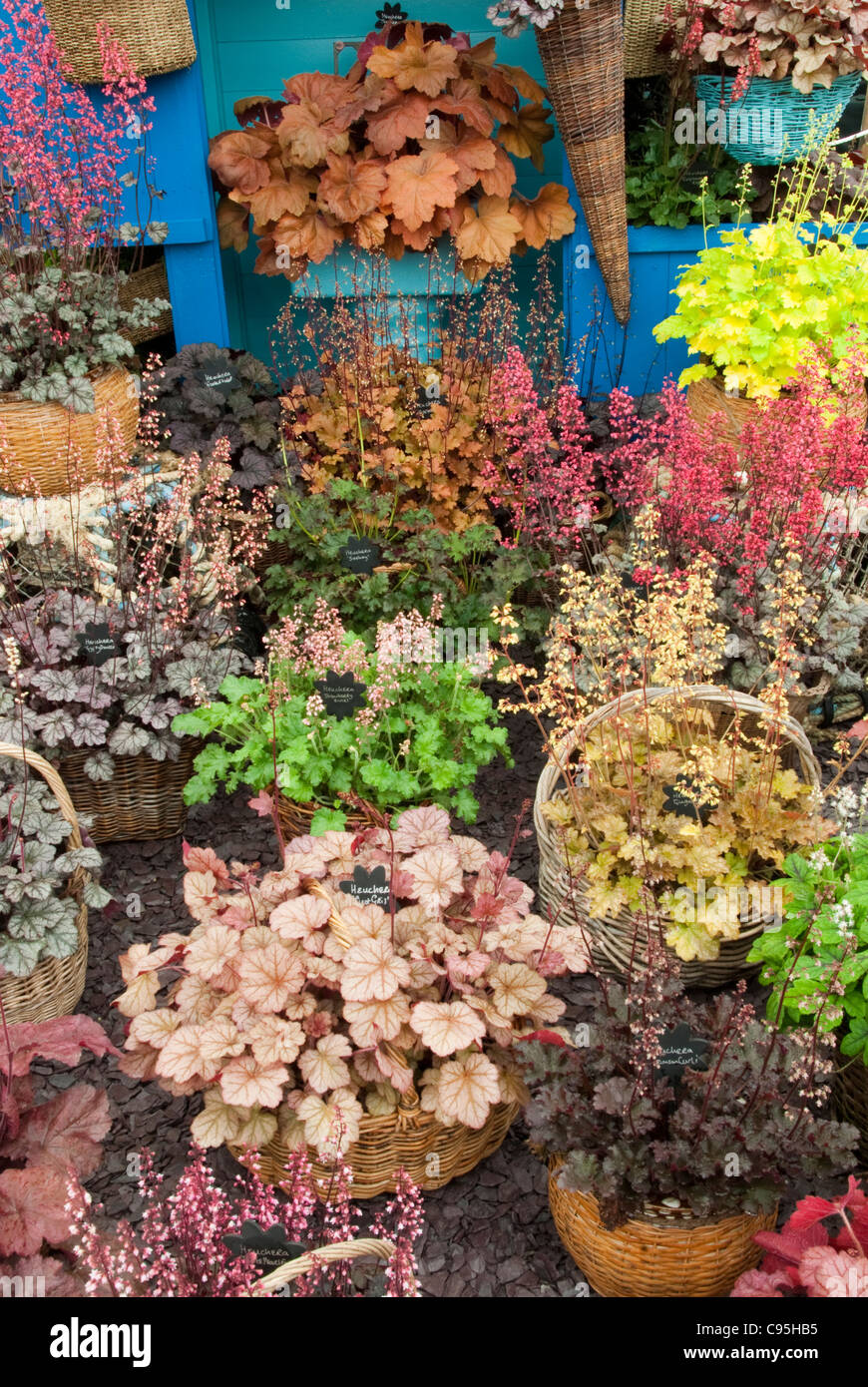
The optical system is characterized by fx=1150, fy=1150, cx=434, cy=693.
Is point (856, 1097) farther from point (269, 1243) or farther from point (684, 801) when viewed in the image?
point (269, 1243)

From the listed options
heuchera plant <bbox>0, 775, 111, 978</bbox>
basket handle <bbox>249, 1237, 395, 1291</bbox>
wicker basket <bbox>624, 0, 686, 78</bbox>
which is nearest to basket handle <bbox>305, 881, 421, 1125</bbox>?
basket handle <bbox>249, 1237, 395, 1291</bbox>

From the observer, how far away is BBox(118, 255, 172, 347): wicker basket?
464 centimetres

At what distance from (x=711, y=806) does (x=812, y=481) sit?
1.15 meters

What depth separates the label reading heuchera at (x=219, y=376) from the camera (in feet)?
13.9

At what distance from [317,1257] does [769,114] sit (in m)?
4.35

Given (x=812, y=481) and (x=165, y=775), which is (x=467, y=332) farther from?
(x=165, y=775)

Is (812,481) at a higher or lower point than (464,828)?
higher

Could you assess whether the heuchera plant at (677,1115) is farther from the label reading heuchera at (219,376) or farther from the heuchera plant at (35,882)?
the label reading heuchera at (219,376)

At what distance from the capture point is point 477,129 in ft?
14.4

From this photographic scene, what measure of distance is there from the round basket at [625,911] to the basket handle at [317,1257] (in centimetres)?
92

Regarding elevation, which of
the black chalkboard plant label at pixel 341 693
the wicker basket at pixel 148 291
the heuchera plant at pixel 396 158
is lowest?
the black chalkboard plant label at pixel 341 693

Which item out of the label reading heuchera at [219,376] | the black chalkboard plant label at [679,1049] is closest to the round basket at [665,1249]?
the black chalkboard plant label at [679,1049]

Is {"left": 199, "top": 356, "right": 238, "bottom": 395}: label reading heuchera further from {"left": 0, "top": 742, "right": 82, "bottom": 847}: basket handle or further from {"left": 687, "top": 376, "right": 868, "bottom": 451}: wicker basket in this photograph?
{"left": 0, "top": 742, "right": 82, "bottom": 847}: basket handle

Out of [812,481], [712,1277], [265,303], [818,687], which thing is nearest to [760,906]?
[712,1277]
